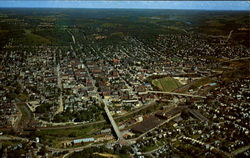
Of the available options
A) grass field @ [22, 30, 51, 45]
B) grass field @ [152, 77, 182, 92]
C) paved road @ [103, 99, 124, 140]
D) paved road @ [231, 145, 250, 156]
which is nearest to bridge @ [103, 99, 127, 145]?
paved road @ [103, 99, 124, 140]

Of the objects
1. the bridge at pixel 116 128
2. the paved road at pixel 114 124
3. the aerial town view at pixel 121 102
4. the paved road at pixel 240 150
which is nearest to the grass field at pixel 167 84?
the aerial town view at pixel 121 102

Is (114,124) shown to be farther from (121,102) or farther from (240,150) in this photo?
(240,150)

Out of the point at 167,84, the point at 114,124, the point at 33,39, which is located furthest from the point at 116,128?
the point at 33,39

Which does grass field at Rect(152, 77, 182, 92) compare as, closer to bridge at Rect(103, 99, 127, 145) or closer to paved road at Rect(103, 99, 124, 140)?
paved road at Rect(103, 99, 124, 140)

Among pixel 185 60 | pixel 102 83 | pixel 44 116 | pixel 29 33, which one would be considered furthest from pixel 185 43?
pixel 44 116

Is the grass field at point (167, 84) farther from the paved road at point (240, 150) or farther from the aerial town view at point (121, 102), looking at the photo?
the paved road at point (240, 150)
